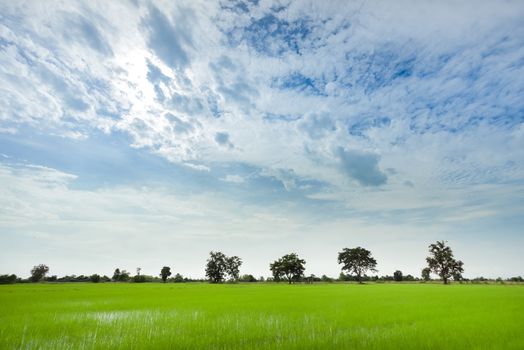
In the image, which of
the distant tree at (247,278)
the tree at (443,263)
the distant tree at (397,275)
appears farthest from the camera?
the distant tree at (247,278)

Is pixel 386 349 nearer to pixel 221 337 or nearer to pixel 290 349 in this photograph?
pixel 290 349

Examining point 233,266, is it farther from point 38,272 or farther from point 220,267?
point 38,272

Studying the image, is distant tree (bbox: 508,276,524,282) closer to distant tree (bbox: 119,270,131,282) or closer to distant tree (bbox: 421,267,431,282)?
distant tree (bbox: 421,267,431,282)

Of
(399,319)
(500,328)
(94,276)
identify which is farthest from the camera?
(94,276)

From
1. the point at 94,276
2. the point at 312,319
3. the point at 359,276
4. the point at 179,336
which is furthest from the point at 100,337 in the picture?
the point at 94,276

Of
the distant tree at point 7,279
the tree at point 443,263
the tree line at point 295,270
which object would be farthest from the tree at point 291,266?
the distant tree at point 7,279

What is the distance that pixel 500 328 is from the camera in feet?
28.3

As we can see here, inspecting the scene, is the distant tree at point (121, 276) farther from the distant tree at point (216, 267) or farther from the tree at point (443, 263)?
the tree at point (443, 263)

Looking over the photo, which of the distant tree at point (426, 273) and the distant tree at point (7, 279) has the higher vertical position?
the distant tree at point (426, 273)

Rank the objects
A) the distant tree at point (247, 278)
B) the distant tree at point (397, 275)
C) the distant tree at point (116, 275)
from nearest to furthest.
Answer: the distant tree at point (397, 275) < the distant tree at point (116, 275) < the distant tree at point (247, 278)

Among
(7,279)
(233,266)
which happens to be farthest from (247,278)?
(7,279)

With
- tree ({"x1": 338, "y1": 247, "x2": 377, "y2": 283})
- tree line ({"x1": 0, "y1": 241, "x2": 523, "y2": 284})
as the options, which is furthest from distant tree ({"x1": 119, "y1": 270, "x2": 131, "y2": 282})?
tree ({"x1": 338, "y1": 247, "x2": 377, "y2": 283})

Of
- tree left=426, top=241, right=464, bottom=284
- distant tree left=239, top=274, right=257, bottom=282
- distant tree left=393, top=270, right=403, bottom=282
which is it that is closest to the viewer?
tree left=426, top=241, right=464, bottom=284

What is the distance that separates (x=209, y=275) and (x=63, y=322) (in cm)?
9573
